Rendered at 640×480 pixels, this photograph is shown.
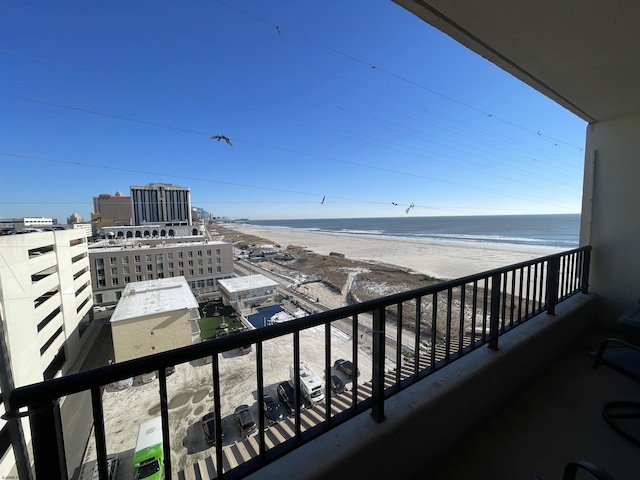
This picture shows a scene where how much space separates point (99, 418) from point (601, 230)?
14.9ft

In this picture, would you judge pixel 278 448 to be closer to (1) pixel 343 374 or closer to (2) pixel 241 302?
(1) pixel 343 374

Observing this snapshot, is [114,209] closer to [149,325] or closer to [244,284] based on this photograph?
[244,284]

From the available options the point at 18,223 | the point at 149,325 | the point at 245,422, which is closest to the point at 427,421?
the point at 18,223

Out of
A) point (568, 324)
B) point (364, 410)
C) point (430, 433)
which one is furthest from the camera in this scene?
point (568, 324)

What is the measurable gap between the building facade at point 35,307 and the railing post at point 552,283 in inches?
130

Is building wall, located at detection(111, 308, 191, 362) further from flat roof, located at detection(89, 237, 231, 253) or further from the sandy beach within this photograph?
the sandy beach

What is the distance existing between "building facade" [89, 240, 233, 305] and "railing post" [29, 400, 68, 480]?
38.3 feet

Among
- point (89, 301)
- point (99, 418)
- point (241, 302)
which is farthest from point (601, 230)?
point (89, 301)

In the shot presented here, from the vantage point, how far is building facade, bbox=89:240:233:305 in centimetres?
1032

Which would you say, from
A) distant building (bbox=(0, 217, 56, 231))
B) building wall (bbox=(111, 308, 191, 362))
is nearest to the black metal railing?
distant building (bbox=(0, 217, 56, 231))

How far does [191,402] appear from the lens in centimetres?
494

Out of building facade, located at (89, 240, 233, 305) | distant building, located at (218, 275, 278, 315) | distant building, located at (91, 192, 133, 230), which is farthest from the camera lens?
distant building, located at (91, 192, 133, 230)

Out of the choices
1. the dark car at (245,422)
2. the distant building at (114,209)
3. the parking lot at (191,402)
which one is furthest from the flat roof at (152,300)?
the distant building at (114,209)

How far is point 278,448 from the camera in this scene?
97 centimetres
